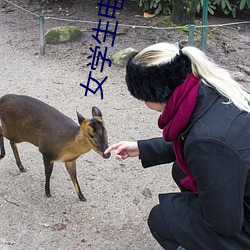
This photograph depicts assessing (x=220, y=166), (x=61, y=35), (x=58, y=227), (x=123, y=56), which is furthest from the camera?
(x=61, y=35)

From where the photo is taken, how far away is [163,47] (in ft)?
6.79

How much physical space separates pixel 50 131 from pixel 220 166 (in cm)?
157

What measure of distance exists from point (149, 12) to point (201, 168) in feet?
18.6

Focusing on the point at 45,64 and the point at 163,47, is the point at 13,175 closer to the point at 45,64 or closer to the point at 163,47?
the point at 163,47

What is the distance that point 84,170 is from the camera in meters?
3.70

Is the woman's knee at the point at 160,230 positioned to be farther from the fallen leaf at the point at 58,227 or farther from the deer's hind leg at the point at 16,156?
the deer's hind leg at the point at 16,156

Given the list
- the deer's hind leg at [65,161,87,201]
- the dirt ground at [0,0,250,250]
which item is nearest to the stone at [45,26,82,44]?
the dirt ground at [0,0,250,250]

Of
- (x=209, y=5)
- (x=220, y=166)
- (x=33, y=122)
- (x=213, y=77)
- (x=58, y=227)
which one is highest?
(x=213, y=77)

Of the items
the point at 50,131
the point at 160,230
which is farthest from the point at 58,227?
the point at 160,230

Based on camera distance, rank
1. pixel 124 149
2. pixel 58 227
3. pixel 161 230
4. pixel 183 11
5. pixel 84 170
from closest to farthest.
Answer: pixel 161 230 < pixel 124 149 < pixel 58 227 < pixel 84 170 < pixel 183 11

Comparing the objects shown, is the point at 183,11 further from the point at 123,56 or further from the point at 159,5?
the point at 123,56

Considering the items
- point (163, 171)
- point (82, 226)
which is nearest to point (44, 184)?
point (82, 226)

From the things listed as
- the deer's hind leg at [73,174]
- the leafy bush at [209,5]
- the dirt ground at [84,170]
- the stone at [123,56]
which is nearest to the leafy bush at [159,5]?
the leafy bush at [209,5]

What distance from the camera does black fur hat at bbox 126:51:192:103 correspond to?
1989 mm
